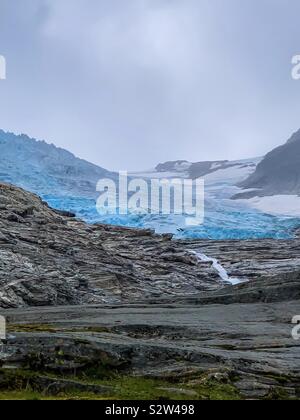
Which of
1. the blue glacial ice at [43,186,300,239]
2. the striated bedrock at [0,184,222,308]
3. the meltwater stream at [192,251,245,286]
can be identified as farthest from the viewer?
the blue glacial ice at [43,186,300,239]

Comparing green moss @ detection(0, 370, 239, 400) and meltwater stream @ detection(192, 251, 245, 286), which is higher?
green moss @ detection(0, 370, 239, 400)

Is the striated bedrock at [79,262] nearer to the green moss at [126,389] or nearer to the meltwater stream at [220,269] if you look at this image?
the meltwater stream at [220,269]

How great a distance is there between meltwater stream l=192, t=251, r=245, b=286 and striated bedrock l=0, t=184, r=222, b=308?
4.04 feet

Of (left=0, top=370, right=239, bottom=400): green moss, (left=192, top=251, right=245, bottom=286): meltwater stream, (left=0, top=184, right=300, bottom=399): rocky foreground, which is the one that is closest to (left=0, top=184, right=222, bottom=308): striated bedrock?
(left=0, top=184, right=300, bottom=399): rocky foreground

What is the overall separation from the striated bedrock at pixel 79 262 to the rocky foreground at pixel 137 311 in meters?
0.15

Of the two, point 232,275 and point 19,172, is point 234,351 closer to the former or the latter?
point 232,275

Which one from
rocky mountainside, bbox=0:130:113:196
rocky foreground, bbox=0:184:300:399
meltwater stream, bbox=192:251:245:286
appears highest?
rocky mountainside, bbox=0:130:113:196

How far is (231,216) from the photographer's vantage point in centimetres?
11200

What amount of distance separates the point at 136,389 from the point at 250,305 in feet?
78.1

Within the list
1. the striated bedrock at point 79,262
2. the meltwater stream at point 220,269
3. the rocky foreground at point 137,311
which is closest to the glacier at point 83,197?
the rocky foreground at point 137,311

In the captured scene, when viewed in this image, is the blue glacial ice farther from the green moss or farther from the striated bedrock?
the green moss

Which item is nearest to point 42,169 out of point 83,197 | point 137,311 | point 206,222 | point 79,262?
point 83,197

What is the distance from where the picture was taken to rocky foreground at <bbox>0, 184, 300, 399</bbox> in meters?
19.0
